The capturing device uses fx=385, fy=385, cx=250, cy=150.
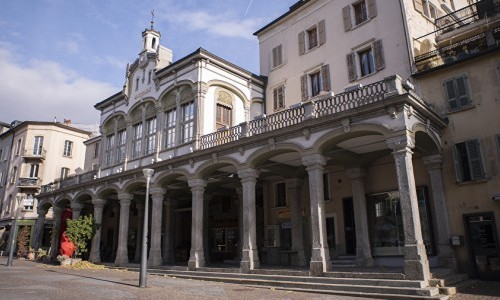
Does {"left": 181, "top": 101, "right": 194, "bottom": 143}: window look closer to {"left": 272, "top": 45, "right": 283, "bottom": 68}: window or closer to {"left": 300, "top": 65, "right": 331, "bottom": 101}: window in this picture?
{"left": 272, "top": 45, "right": 283, "bottom": 68}: window

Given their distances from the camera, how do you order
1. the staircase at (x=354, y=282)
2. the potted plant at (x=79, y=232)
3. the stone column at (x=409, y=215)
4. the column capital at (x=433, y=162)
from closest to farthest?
1. the staircase at (x=354, y=282)
2. the stone column at (x=409, y=215)
3. the column capital at (x=433, y=162)
4. the potted plant at (x=79, y=232)

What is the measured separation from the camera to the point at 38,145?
40.2 metres

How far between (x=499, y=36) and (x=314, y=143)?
9.27 meters

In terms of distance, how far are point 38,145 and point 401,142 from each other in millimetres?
38741

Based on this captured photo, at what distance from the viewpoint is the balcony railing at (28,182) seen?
38.7m

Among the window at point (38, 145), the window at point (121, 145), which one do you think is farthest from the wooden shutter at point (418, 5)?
the window at point (38, 145)

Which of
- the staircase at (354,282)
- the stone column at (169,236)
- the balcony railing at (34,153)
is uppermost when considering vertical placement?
the balcony railing at (34,153)

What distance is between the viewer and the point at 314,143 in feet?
46.9

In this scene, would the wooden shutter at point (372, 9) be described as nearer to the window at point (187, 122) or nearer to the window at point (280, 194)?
the window at point (280, 194)

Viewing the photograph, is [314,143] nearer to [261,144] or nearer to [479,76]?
[261,144]

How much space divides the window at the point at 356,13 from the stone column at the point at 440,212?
7.73 metres

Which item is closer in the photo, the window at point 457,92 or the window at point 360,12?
the window at point 457,92

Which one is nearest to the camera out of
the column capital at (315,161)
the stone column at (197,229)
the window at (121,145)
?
the column capital at (315,161)

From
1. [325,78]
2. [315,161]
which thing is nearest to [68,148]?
[325,78]
